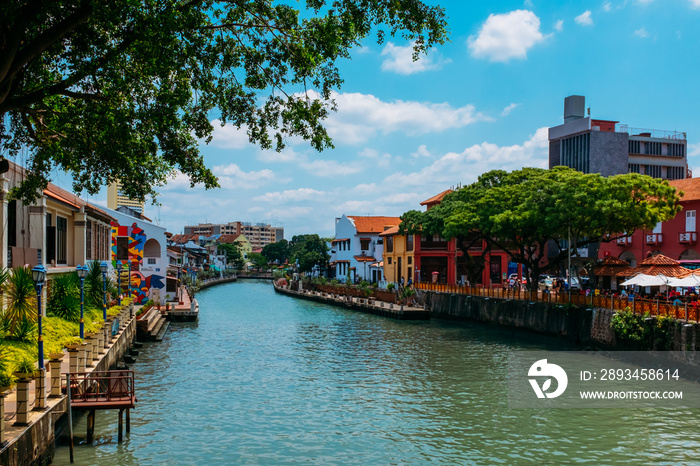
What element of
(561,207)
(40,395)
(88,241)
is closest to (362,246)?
(561,207)

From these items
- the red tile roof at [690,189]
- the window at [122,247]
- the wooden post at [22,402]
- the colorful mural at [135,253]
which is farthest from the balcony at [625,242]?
the wooden post at [22,402]

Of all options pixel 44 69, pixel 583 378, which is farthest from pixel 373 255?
pixel 44 69

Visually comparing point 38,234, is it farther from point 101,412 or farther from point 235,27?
point 235,27

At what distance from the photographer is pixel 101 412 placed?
62.8 feet

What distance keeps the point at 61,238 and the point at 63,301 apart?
22.1 ft

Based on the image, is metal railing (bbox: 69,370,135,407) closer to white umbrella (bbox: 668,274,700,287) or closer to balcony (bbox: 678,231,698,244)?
white umbrella (bbox: 668,274,700,287)

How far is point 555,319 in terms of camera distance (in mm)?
35531

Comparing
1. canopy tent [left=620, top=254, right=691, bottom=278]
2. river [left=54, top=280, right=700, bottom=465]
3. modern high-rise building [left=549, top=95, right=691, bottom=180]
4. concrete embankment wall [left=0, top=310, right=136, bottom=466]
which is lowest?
river [left=54, top=280, right=700, bottom=465]

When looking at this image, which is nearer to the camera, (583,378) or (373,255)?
(583,378)

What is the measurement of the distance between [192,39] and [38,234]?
15389 mm

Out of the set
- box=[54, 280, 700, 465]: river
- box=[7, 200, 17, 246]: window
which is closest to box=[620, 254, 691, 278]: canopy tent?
box=[54, 280, 700, 465]: river

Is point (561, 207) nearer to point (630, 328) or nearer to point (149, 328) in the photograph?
point (630, 328)

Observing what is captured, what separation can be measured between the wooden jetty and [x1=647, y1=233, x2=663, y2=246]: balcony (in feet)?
55.9

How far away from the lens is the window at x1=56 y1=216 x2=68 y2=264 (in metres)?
28.6
